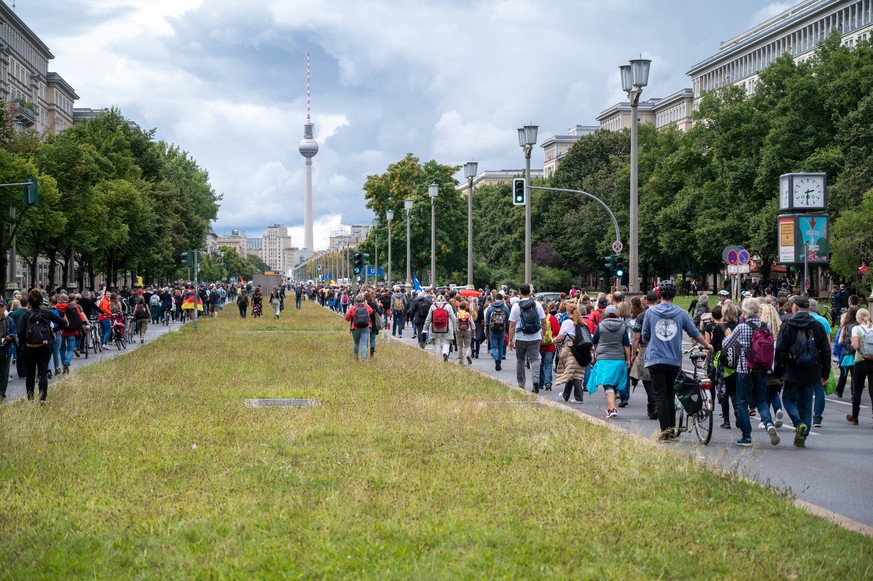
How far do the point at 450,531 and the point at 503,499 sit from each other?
1.32 meters

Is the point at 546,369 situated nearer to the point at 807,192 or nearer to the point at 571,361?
the point at 571,361

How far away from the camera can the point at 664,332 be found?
13172 millimetres

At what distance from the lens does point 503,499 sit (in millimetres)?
9383

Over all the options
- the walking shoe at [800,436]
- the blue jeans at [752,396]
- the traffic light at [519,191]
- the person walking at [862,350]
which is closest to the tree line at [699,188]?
the traffic light at [519,191]

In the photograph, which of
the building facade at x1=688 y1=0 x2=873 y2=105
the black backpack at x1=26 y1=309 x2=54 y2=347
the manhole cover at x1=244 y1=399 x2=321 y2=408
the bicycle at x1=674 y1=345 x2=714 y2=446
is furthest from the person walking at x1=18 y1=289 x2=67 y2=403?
the building facade at x1=688 y1=0 x2=873 y2=105

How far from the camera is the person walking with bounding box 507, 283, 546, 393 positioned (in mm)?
19609

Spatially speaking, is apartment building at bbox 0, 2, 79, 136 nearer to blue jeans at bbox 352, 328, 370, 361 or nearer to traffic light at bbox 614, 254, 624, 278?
traffic light at bbox 614, 254, 624, 278

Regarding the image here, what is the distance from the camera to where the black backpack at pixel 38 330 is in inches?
668

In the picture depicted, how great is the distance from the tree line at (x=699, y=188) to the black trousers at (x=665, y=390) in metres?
37.9

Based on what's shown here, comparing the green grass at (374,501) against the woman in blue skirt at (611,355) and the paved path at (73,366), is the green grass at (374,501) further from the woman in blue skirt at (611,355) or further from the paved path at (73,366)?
the paved path at (73,366)

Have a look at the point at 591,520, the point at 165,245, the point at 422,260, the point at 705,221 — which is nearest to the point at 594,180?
the point at 422,260

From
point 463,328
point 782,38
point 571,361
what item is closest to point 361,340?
point 463,328

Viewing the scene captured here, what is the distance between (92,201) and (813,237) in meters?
32.7

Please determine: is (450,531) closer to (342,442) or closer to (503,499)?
(503,499)
